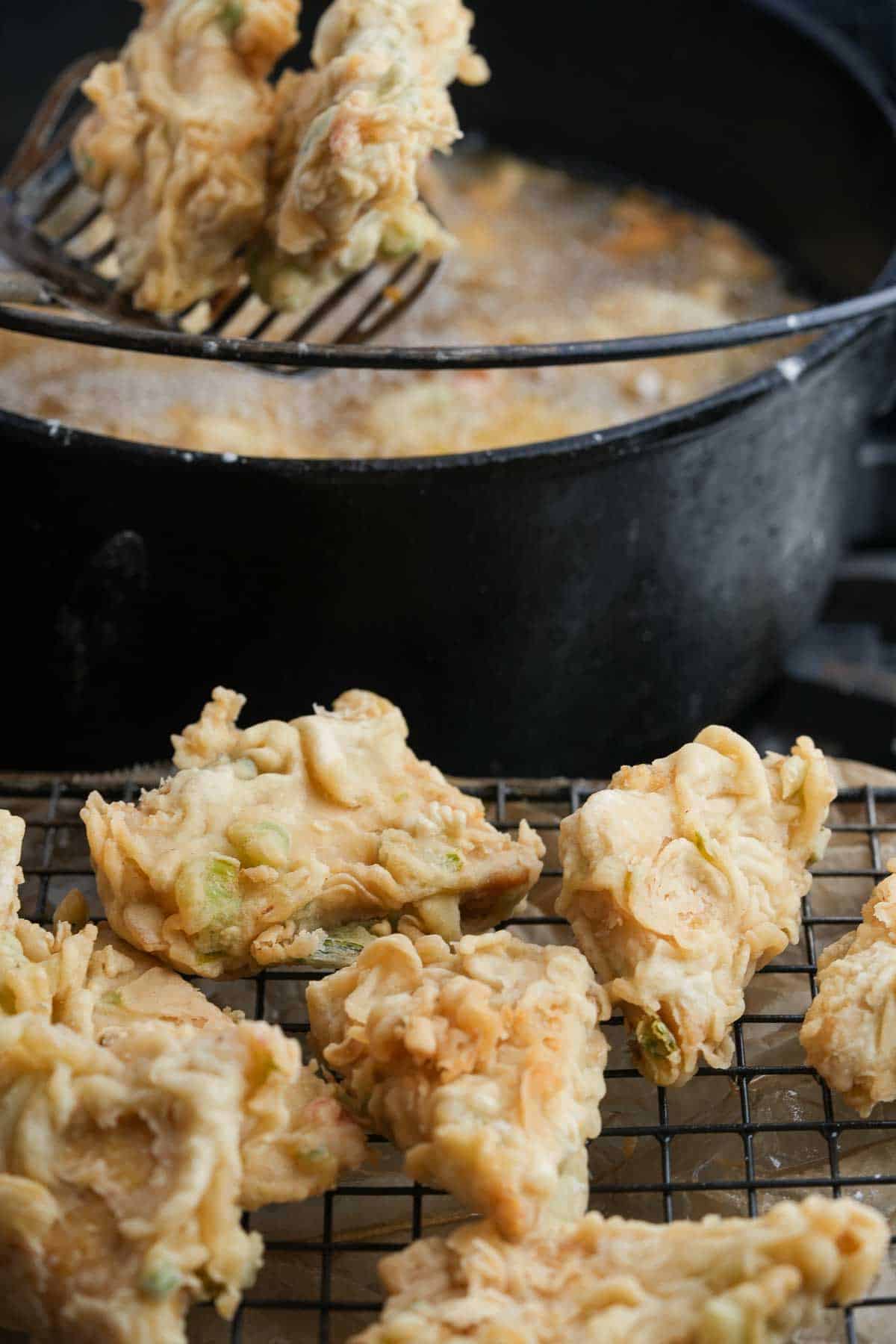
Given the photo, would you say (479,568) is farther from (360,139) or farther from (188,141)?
(188,141)

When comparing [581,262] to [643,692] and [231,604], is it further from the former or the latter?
[231,604]

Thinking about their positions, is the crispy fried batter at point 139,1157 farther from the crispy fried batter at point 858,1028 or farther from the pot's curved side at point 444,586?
the pot's curved side at point 444,586

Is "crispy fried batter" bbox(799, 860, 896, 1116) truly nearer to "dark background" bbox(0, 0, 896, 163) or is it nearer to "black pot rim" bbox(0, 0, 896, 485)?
"black pot rim" bbox(0, 0, 896, 485)

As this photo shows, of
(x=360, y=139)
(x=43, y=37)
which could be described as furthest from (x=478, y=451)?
(x=43, y=37)

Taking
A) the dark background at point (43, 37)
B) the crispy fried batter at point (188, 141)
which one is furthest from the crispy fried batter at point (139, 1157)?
the dark background at point (43, 37)

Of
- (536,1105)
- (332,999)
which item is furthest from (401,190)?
(536,1105)

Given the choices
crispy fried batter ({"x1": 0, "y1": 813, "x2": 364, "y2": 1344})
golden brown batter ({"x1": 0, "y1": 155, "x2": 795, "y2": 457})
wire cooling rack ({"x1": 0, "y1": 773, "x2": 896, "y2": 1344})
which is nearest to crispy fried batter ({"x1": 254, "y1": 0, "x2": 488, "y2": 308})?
golden brown batter ({"x1": 0, "y1": 155, "x2": 795, "y2": 457})
